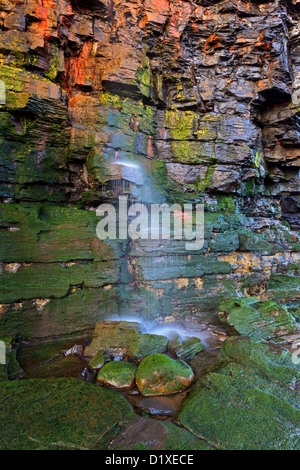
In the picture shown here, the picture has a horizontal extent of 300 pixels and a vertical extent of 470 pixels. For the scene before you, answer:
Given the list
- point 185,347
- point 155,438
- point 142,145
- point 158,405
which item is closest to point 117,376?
point 158,405

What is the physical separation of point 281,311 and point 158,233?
338 centimetres

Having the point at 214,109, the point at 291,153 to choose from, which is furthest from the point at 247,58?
the point at 291,153

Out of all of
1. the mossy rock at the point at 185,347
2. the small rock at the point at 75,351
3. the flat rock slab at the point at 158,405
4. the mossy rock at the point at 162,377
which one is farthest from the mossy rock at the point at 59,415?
the mossy rock at the point at 185,347

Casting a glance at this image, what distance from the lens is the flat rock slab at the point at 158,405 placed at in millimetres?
3129

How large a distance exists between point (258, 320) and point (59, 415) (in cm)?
427

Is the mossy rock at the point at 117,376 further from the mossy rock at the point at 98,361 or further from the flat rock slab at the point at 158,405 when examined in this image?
the flat rock slab at the point at 158,405

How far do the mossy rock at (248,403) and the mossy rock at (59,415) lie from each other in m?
0.86

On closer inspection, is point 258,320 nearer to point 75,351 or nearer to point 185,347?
point 185,347

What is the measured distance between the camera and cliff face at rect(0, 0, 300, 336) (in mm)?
5582

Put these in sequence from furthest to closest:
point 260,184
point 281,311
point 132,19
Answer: point 260,184 → point 132,19 → point 281,311
